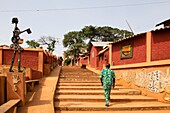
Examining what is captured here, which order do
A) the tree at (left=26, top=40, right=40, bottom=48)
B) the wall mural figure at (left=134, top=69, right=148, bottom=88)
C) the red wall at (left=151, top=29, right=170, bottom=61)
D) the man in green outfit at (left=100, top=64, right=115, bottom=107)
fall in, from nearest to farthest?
1. the man in green outfit at (left=100, top=64, right=115, bottom=107)
2. the red wall at (left=151, top=29, right=170, bottom=61)
3. the wall mural figure at (left=134, top=69, right=148, bottom=88)
4. the tree at (left=26, top=40, right=40, bottom=48)

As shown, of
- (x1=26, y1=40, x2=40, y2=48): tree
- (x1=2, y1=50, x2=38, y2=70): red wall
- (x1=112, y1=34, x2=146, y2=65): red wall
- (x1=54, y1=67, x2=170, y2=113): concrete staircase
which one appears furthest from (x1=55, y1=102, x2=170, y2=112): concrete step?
(x1=26, y1=40, x2=40, y2=48): tree

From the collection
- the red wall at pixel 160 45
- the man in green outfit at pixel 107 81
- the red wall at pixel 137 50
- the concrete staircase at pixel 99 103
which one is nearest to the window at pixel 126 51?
the red wall at pixel 137 50

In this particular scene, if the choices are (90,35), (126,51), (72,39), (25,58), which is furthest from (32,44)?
(126,51)

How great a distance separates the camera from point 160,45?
8.93 m

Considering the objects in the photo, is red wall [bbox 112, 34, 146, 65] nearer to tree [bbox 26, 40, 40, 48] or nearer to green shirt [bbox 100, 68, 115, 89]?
green shirt [bbox 100, 68, 115, 89]

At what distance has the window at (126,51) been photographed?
10906mm

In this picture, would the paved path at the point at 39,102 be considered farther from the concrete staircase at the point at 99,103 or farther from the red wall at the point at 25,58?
the red wall at the point at 25,58

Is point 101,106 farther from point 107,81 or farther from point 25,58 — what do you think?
point 25,58

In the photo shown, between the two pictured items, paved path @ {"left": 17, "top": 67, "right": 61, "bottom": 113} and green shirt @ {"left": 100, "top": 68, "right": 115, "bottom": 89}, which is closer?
paved path @ {"left": 17, "top": 67, "right": 61, "bottom": 113}

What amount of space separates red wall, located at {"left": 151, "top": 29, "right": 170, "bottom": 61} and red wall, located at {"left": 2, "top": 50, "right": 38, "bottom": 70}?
24.2 feet

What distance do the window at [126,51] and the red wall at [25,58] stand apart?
18.1ft

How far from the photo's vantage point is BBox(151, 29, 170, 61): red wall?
866cm

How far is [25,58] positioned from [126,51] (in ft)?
20.8

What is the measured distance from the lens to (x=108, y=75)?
24.9 feet
